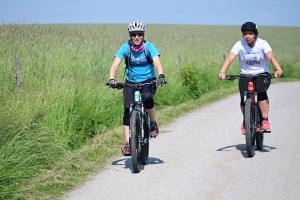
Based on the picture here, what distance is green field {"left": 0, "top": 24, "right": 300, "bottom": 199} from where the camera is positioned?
7.76 meters

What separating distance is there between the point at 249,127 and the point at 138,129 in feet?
5.63

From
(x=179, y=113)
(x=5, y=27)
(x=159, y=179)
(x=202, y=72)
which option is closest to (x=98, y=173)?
(x=159, y=179)

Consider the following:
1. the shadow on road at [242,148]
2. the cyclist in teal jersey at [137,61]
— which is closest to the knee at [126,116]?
the cyclist in teal jersey at [137,61]

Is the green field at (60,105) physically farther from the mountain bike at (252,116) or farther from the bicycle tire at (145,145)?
the mountain bike at (252,116)

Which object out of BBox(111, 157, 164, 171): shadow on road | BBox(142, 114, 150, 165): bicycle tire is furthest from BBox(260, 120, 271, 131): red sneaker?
BBox(142, 114, 150, 165): bicycle tire

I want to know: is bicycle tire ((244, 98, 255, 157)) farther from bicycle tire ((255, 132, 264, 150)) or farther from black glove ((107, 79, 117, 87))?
black glove ((107, 79, 117, 87))

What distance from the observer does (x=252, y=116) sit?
30.3 ft

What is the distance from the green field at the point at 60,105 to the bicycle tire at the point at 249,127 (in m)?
2.06

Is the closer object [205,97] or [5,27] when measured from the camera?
[5,27]

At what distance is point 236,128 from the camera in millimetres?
12320

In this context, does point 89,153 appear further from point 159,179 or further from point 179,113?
point 179,113

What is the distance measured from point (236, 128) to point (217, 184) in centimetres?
510

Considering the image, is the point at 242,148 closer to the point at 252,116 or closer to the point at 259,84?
the point at 252,116

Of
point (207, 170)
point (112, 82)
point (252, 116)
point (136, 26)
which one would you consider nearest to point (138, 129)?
point (112, 82)
